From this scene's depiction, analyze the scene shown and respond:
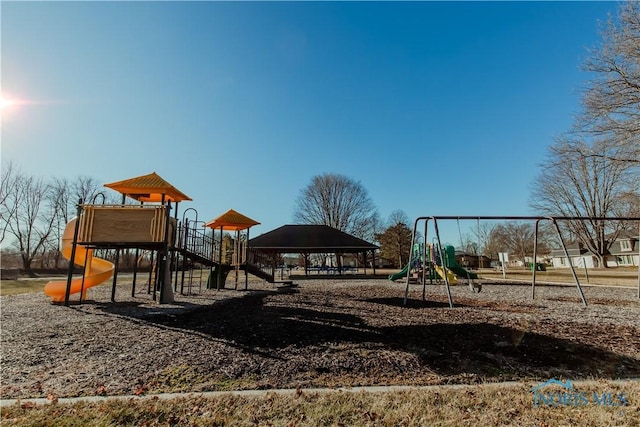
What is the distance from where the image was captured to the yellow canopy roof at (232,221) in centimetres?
1655

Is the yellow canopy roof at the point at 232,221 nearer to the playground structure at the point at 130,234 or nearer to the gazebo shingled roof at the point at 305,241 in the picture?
the playground structure at the point at 130,234

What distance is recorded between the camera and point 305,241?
90.2ft

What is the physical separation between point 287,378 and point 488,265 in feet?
232

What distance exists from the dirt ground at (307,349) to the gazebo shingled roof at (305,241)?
1872cm

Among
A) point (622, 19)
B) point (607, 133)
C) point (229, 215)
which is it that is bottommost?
point (229, 215)

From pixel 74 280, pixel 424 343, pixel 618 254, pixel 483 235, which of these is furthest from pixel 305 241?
pixel 618 254

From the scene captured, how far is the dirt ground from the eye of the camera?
145 inches

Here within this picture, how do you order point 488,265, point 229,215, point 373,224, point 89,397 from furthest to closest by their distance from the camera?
1. point 488,265
2. point 373,224
3. point 229,215
4. point 89,397

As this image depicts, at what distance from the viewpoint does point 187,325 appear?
6855mm

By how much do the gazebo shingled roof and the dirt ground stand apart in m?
18.7

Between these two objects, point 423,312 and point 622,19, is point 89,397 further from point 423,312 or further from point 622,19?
point 622,19

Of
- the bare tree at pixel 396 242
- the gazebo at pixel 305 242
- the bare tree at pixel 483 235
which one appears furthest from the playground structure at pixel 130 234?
the bare tree at pixel 396 242

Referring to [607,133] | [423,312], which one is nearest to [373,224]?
[607,133]

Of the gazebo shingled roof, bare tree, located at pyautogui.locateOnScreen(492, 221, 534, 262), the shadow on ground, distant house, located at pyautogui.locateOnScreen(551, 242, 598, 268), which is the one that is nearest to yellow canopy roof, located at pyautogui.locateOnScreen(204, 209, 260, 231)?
the shadow on ground
